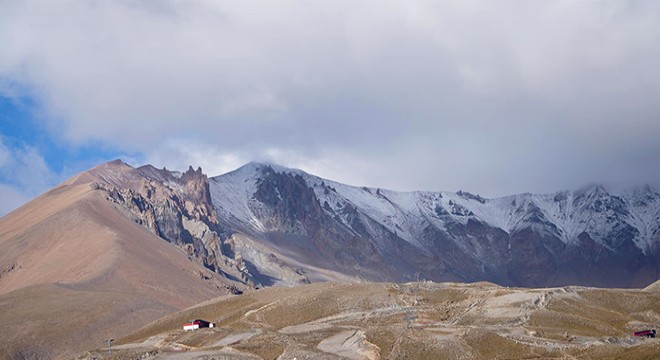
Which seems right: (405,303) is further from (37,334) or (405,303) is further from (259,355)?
(37,334)

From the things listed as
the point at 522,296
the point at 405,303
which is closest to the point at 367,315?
the point at 405,303

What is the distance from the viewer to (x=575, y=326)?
116 metres

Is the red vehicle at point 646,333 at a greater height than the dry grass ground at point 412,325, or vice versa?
the dry grass ground at point 412,325

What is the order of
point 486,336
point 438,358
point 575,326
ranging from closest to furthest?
point 438,358
point 486,336
point 575,326

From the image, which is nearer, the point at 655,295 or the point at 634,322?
the point at 634,322

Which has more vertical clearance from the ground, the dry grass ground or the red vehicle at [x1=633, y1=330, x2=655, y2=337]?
the dry grass ground

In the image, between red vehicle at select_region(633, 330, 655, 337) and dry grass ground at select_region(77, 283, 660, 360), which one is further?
red vehicle at select_region(633, 330, 655, 337)

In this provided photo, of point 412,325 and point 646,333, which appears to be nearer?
point 646,333

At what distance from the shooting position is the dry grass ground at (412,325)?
326 ft

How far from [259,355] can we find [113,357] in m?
18.5

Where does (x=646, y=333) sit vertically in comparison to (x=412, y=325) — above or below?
below

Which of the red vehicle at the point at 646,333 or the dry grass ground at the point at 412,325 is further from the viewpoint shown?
the red vehicle at the point at 646,333

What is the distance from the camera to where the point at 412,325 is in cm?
11481

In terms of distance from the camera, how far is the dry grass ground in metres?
99.2
